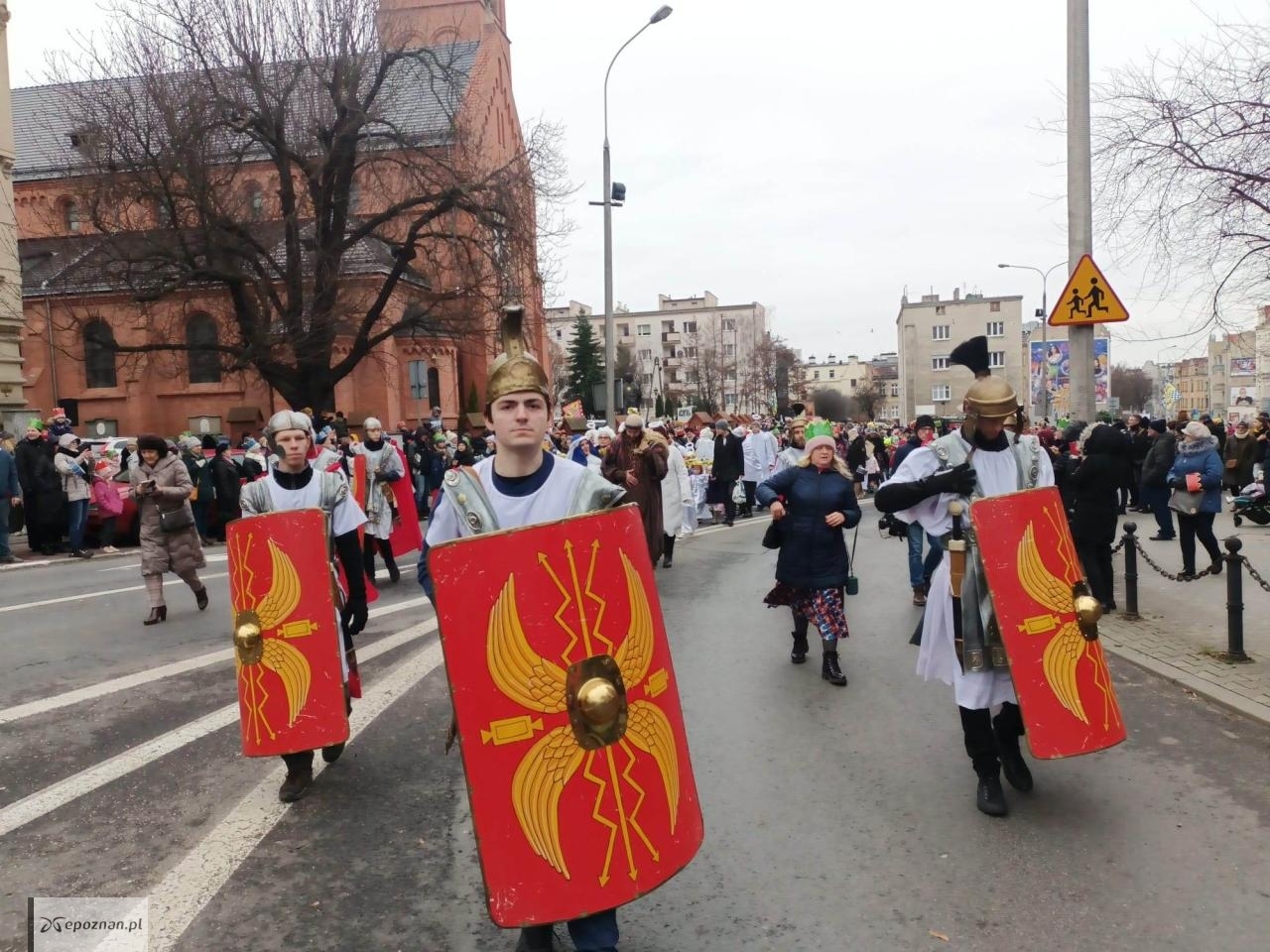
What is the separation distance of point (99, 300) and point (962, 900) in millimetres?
36619

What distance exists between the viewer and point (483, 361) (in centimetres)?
4862

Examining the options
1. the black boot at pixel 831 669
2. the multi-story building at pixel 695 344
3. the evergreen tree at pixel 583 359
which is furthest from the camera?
the evergreen tree at pixel 583 359

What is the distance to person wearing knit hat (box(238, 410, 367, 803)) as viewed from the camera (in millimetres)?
4945

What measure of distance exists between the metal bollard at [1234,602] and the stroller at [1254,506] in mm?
10083

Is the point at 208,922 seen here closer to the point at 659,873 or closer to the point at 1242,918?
the point at 659,873

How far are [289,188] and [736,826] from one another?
998 inches

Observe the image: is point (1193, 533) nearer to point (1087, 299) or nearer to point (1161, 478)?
point (1087, 299)

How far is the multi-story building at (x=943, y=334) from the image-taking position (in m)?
92.2

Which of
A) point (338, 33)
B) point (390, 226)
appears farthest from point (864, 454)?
point (338, 33)

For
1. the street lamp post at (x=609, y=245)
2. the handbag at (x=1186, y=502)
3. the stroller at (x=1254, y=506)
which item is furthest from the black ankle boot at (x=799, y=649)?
the street lamp post at (x=609, y=245)

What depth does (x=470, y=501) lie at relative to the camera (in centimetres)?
326

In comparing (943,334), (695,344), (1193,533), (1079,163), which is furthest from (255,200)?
(943,334)

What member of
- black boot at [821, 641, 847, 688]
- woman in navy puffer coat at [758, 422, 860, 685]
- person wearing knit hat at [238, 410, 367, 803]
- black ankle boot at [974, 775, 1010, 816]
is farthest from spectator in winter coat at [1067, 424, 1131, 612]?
person wearing knit hat at [238, 410, 367, 803]

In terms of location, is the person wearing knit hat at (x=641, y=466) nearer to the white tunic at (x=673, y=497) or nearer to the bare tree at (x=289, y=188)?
the white tunic at (x=673, y=497)
